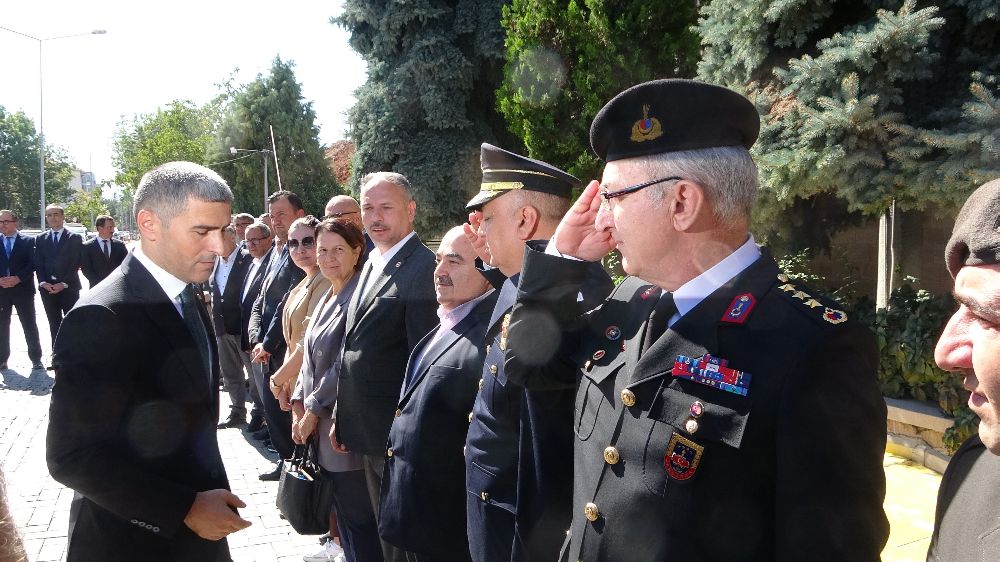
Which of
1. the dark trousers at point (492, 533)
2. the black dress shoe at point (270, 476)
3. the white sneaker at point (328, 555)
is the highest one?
the dark trousers at point (492, 533)

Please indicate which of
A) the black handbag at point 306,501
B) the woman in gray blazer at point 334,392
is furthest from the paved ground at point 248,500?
the black handbag at point 306,501

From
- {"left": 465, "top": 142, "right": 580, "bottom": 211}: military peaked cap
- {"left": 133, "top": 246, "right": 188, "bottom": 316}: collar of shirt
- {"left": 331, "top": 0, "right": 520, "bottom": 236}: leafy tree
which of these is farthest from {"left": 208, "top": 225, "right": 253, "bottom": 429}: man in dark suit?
{"left": 331, "top": 0, "right": 520, "bottom": 236}: leafy tree

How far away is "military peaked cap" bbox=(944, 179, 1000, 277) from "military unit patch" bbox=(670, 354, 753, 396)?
457 mm

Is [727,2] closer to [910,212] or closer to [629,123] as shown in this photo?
[910,212]

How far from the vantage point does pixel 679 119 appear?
5.47ft

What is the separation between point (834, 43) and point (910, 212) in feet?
9.71

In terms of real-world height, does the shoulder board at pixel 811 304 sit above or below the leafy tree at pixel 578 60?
below

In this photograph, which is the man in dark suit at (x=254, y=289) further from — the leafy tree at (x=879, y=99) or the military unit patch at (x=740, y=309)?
the military unit patch at (x=740, y=309)

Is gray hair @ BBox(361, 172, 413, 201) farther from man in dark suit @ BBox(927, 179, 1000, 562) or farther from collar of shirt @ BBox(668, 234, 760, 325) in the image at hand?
man in dark suit @ BBox(927, 179, 1000, 562)

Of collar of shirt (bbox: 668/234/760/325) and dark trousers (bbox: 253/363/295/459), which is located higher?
collar of shirt (bbox: 668/234/760/325)

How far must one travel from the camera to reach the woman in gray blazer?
388cm

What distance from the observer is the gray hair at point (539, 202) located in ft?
8.66

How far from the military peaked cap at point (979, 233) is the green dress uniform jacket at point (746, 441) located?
0.25 m

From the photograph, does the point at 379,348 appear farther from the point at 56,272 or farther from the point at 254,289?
the point at 56,272
